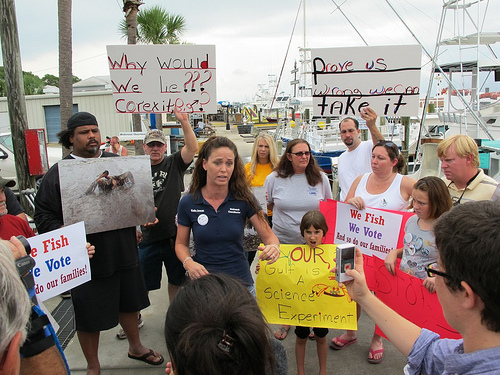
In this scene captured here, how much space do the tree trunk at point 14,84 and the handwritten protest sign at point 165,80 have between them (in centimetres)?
268

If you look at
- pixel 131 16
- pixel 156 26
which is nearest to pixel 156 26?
pixel 156 26

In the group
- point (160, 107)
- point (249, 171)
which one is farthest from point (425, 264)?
point (160, 107)

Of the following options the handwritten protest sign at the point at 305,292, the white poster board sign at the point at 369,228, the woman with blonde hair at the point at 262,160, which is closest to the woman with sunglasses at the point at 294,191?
the white poster board sign at the point at 369,228

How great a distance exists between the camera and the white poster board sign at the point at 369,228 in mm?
3301

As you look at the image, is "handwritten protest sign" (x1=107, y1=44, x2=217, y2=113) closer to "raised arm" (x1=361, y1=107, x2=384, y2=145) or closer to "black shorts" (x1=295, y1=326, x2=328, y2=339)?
"raised arm" (x1=361, y1=107, x2=384, y2=145)

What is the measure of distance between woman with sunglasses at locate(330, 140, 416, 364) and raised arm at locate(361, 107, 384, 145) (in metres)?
0.68

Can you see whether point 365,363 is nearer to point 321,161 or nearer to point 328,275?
point 328,275

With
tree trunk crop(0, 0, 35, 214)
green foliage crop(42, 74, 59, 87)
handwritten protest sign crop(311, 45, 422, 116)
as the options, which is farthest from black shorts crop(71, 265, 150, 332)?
green foliage crop(42, 74, 59, 87)

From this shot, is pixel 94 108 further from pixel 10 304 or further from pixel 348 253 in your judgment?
pixel 10 304

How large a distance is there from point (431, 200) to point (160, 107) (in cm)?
295

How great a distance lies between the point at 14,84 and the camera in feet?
19.3

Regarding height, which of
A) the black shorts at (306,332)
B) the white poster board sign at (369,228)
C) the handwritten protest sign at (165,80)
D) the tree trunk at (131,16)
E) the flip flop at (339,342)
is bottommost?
the flip flop at (339,342)

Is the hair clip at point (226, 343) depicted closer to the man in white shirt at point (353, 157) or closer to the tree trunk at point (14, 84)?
the man in white shirt at point (353, 157)

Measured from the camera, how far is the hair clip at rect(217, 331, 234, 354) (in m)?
1.10
